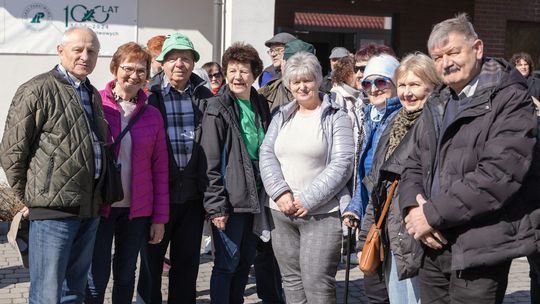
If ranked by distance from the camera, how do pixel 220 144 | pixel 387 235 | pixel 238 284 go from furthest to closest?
pixel 238 284 → pixel 220 144 → pixel 387 235

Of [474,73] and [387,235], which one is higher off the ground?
[474,73]

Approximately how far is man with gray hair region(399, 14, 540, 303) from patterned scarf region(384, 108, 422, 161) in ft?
1.26

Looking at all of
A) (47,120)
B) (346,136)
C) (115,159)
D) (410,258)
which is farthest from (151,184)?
(410,258)

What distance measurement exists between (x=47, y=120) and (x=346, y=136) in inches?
71.8

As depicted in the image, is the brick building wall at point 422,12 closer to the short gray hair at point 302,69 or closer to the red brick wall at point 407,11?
the red brick wall at point 407,11

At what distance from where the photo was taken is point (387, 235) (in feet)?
12.8

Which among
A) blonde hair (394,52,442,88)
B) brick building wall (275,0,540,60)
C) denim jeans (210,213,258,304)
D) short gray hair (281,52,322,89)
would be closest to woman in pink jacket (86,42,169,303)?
denim jeans (210,213,258,304)

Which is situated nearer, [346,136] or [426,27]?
[346,136]

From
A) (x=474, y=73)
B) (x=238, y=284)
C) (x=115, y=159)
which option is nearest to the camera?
(x=474, y=73)

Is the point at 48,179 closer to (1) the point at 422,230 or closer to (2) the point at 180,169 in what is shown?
(2) the point at 180,169

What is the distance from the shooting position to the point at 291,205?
4430mm

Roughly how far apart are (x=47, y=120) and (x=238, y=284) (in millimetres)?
1955

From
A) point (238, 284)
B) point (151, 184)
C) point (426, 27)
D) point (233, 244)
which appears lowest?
point (238, 284)

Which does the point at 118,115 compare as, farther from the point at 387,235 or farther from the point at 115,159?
the point at 387,235
